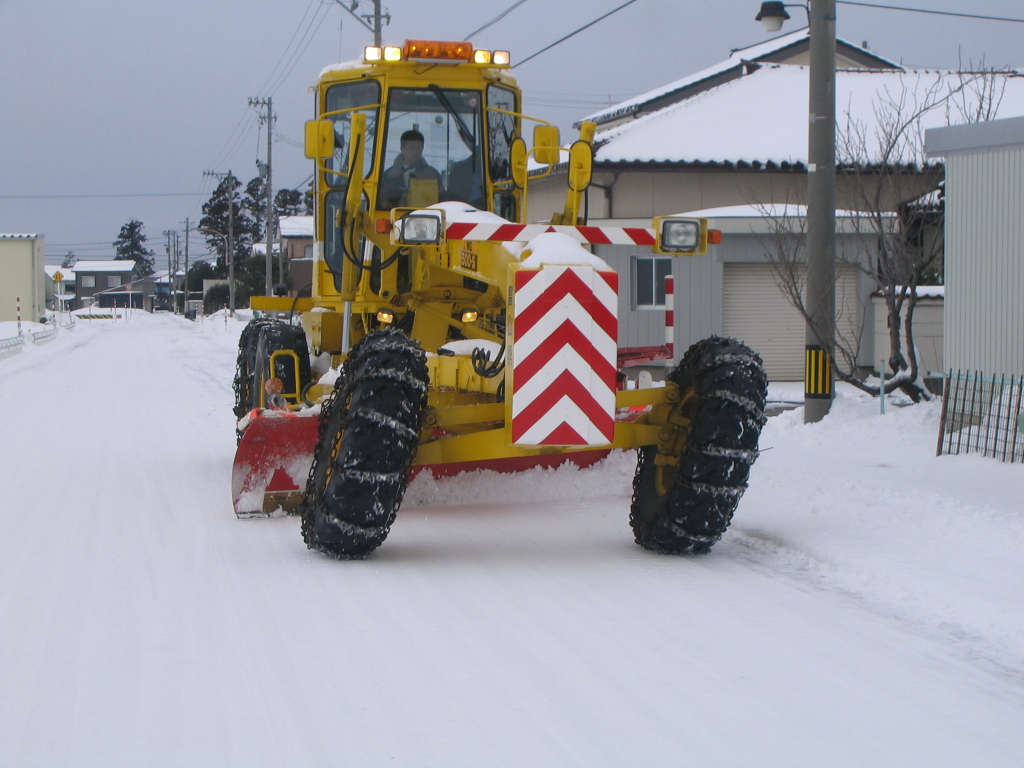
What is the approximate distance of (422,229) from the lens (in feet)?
21.6

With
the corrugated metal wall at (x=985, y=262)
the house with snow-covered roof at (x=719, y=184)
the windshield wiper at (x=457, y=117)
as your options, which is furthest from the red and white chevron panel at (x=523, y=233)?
the house with snow-covered roof at (x=719, y=184)

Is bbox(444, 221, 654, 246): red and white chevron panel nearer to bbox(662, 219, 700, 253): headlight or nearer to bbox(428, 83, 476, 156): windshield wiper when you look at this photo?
bbox(662, 219, 700, 253): headlight

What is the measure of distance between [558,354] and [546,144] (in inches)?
108

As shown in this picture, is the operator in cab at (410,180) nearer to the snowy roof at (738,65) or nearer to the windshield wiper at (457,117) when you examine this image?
the windshield wiper at (457,117)

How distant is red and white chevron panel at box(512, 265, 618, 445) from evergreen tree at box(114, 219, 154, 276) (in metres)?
185

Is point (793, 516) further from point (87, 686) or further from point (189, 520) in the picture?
point (87, 686)

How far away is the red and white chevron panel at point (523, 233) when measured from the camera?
22.1 ft

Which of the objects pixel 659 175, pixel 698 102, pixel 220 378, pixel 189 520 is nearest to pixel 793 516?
pixel 189 520

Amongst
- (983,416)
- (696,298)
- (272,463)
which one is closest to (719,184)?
(696,298)

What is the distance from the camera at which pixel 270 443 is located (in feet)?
24.6

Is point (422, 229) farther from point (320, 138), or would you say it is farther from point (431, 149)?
point (431, 149)

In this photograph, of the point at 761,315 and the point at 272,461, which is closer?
the point at 272,461

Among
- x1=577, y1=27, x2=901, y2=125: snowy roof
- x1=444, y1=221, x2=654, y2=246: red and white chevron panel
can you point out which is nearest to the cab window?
x1=444, y1=221, x2=654, y2=246: red and white chevron panel

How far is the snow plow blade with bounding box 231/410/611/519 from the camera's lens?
7.46 m
